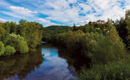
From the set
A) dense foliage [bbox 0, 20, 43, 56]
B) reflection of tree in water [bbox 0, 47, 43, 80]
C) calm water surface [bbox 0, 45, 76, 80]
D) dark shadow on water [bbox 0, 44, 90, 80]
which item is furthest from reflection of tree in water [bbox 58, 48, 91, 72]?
dense foliage [bbox 0, 20, 43, 56]

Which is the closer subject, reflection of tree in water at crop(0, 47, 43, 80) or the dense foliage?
reflection of tree in water at crop(0, 47, 43, 80)

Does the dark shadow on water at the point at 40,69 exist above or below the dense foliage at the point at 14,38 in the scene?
below

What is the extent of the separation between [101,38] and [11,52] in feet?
76.7

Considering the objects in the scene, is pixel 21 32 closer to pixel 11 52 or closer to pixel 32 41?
pixel 32 41

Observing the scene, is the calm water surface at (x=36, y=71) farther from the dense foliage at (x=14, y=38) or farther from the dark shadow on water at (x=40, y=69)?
the dense foliage at (x=14, y=38)

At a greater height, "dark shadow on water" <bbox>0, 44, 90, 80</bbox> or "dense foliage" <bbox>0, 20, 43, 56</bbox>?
"dense foliage" <bbox>0, 20, 43, 56</bbox>

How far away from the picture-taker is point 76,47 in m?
29.7

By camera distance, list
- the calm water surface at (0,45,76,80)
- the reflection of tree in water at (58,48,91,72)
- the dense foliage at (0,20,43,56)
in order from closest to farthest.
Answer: the calm water surface at (0,45,76,80), the reflection of tree in water at (58,48,91,72), the dense foliage at (0,20,43,56)

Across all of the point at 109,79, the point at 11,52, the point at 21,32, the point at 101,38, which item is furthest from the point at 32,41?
the point at 109,79

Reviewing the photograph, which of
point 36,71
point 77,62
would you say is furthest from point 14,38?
point 77,62

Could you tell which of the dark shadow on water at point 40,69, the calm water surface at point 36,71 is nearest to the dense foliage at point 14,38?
the dark shadow on water at point 40,69

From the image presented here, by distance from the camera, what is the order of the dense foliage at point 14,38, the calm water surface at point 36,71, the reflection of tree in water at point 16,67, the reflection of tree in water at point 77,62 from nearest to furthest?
the calm water surface at point 36,71 → the reflection of tree in water at point 16,67 → the reflection of tree in water at point 77,62 → the dense foliage at point 14,38

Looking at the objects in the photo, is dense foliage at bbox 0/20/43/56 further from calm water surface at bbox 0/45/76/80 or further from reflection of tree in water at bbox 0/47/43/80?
calm water surface at bbox 0/45/76/80

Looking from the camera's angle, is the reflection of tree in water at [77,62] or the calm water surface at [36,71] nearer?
the calm water surface at [36,71]
